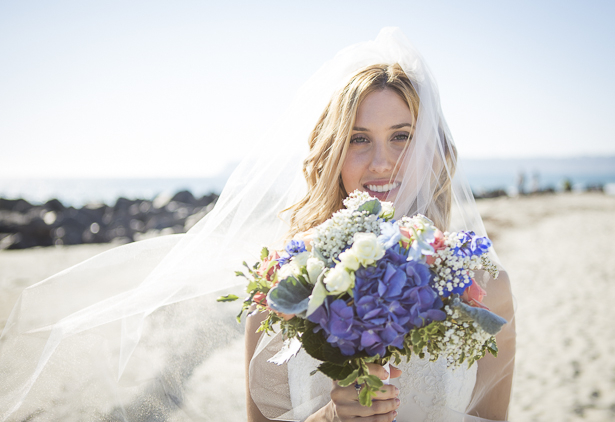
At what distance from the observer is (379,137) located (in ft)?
7.37

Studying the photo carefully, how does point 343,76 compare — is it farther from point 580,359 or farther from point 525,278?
point 525,278

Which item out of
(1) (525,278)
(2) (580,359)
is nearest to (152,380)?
(2) (580,359)

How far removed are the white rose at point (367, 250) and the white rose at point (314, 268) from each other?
137mm

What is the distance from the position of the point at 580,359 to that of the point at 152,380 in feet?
21.2

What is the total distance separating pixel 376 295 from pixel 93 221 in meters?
17.9

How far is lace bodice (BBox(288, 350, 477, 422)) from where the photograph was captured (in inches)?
78.6

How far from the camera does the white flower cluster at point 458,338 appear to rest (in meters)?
1.18

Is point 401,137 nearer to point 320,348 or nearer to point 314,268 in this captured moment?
point 314,268

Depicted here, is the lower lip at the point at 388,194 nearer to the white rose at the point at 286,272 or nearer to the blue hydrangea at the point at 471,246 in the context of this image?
the blue hydrangea at the point at 471,246

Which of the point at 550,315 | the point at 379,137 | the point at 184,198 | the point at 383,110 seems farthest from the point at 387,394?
the point at 184,198

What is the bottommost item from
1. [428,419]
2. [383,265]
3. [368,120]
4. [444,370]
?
[428,419]

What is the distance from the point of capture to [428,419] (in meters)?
2.01

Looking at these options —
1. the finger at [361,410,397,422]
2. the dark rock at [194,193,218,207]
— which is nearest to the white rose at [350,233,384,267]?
the finger at [361,410,397,422]

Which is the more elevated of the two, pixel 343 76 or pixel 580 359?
pixel 343 76
